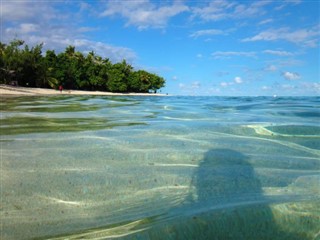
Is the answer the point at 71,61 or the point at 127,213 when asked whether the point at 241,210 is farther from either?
the point at 71,61

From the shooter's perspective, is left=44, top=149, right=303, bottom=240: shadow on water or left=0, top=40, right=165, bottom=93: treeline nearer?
left=44, top=149, right=303, bottom=240: shadow on water

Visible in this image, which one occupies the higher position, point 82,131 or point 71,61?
point 71,61

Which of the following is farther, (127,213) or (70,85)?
(70,85)

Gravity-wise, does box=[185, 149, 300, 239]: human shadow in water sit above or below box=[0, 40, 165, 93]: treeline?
below

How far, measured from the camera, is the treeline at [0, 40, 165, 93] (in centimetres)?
4234

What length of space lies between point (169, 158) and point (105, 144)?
988 millimetres

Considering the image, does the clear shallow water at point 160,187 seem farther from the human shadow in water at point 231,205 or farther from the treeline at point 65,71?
the treeline at point 65,71

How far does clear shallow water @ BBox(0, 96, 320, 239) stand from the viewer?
1905 millimetres

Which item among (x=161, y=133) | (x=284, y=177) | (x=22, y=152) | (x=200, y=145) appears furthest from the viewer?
(x=161, y=133)

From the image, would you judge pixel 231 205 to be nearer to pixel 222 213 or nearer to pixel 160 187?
pixel 222 213

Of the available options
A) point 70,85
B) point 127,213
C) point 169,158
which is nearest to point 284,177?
point 169,158

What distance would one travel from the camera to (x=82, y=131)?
500cm

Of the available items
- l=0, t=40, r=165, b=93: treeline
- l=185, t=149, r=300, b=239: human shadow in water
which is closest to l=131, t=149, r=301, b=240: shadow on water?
l=185, t=149, r=300, b=239: human shadow in water

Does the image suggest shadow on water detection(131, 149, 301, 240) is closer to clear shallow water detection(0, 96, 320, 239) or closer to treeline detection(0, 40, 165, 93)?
clear shallow water detection(0, 96, 320, 239)
